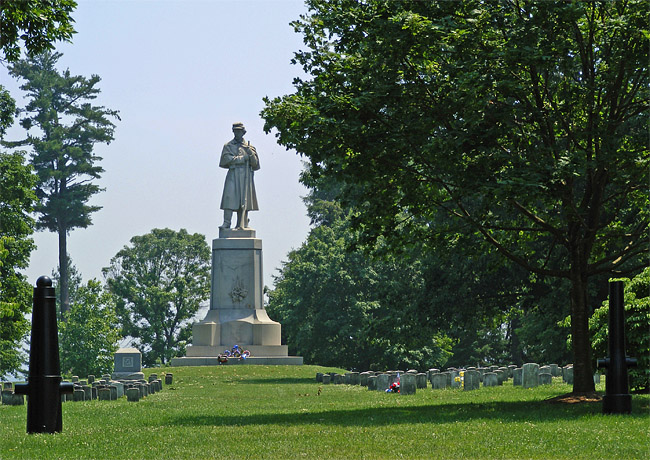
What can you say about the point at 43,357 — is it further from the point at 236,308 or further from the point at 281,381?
the point at 236,308

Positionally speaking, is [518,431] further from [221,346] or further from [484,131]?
[221,346]

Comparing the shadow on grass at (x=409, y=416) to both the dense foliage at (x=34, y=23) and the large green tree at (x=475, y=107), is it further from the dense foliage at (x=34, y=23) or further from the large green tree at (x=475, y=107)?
the dense foliage at (x=34, y=23)

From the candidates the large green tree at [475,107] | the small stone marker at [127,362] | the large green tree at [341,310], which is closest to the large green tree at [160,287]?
the large green tree at [341,310]

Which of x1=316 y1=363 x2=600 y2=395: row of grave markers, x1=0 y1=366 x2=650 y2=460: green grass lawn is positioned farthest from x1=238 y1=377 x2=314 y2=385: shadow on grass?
x1=0 y1=366 x2=650 y2=460: green grass lawn

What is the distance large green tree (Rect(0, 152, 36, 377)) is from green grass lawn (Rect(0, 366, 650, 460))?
15876 mm

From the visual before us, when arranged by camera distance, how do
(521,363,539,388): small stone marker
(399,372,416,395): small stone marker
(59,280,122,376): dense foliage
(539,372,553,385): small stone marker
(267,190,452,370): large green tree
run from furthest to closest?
1. (59,280,122,376): dense foliage
2. (267,190,452,370): large green tree
3. (539,372,553,385): small stone marker
4. (521,363,539,388): small stone marker
5. (399,372,416,395): small stone marker

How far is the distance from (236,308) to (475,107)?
34.7m

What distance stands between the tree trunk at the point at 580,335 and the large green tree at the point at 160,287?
57216mm

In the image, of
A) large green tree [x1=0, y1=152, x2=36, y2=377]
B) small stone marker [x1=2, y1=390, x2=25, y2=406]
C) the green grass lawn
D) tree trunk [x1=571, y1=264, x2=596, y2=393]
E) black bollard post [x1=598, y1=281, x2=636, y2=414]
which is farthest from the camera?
large green tree [x1=0, y1=152, x2=36, y2=377]

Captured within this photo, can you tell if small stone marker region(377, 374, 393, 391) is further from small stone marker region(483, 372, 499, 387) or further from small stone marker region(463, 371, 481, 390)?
small stone marker region(483, 372, 499, 387)

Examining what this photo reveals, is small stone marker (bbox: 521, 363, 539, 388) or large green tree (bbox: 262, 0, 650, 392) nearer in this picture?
large green tree (bbox: 262, 0, 650, 392)

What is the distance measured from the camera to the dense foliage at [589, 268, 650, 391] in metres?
20.7

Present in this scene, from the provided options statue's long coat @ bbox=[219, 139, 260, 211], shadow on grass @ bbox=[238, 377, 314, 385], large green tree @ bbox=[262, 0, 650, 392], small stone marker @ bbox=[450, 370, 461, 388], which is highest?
statue's long coat @ bbox=[219, 139, 260, 211]

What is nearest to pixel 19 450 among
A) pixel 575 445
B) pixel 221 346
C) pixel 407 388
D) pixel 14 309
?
pixel 575 445
